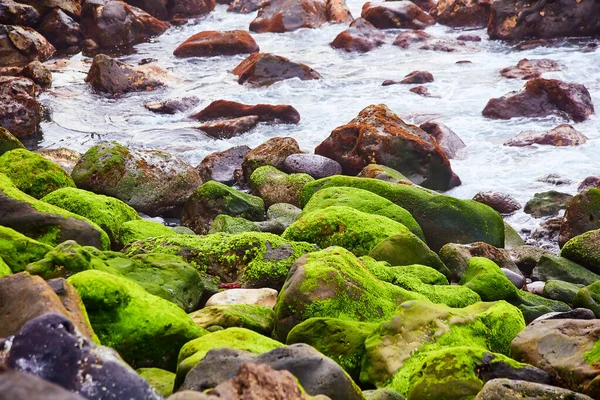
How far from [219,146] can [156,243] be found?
6.97 metres

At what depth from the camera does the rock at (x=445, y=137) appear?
1397 cm

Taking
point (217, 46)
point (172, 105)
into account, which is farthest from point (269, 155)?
point (217, 46)

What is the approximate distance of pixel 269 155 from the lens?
40.8 feet

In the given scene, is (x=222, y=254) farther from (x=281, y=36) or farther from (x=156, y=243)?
(x=281, y=36)

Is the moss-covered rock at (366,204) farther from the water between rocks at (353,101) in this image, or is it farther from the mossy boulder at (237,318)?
the mossy boulder at (237,318)

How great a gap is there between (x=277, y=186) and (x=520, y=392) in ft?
25.1

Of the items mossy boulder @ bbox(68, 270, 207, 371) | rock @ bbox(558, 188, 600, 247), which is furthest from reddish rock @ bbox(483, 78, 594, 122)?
mossy boulder @ bbox(68, 270, 207, 371)

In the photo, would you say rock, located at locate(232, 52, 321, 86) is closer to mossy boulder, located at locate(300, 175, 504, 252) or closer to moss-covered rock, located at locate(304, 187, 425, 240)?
mossy boulder, located at locate(300, 175, 504, 252)

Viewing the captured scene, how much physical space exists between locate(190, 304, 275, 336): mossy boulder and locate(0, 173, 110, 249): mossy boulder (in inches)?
78.7

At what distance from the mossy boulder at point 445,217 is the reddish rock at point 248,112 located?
20.1 feet

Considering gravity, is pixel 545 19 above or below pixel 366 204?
below

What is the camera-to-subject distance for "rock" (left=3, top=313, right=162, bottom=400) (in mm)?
2383

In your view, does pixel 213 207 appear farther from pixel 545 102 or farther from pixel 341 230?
pixel 545 102

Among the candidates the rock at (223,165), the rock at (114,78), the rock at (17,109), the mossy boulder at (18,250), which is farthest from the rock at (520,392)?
the rock at (114,78)
